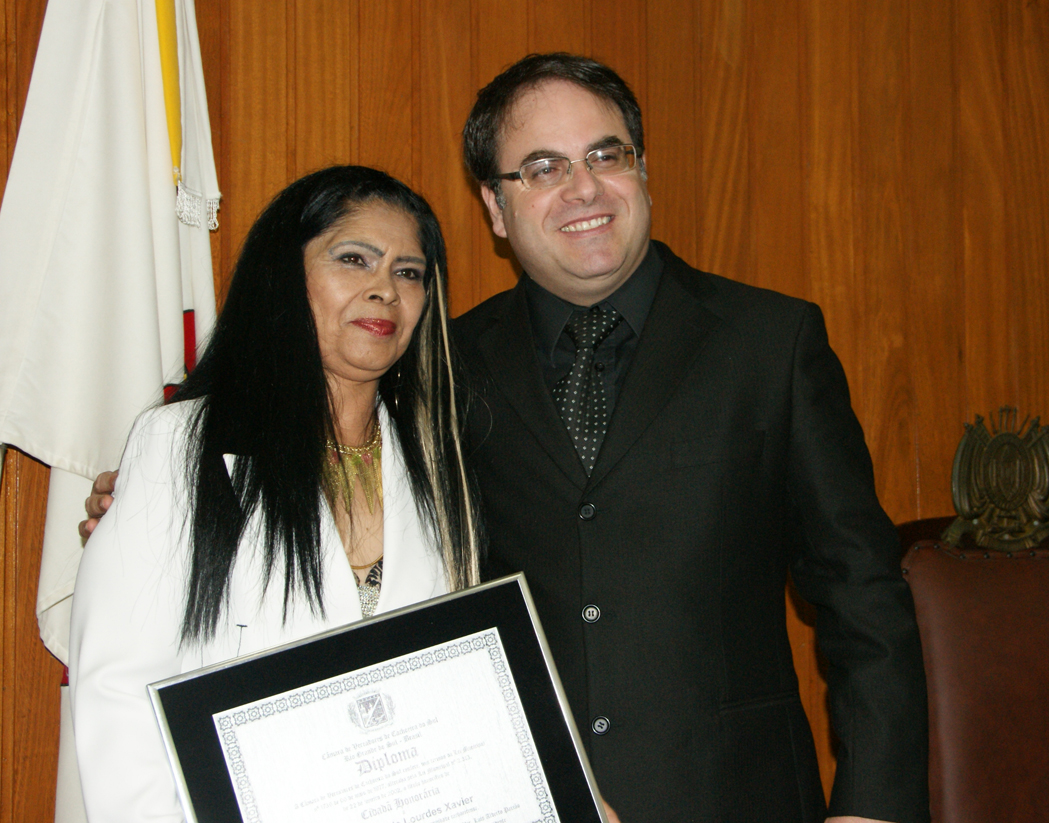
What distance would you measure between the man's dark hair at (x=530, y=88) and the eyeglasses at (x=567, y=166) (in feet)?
0.21

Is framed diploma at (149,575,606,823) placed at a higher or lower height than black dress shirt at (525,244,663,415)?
lower

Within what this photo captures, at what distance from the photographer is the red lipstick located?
5.38 ft

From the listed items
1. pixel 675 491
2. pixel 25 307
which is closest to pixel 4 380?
pixel 25 307

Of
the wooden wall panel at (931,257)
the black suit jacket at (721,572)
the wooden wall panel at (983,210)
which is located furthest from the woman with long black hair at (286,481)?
the wooden wall panel at (983,210)

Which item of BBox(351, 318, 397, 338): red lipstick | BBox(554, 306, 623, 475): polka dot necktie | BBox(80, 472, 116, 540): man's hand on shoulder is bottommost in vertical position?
BBox(80, 472, 116, 540): man's hand on shoulder

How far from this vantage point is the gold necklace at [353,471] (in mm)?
1621

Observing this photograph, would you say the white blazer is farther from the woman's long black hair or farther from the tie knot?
the tie knot

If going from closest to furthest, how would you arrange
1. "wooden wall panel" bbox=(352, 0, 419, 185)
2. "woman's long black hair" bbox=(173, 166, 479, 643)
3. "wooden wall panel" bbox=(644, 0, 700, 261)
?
"woman's long black hair" bbox=(173, 166, 479, 643), "wooden wall panel" bbox=(352, 0, 419, 185), "wooden wall panel" bbox=(644, 0, 700, 261)

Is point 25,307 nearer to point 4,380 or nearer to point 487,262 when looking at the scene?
point 4,380

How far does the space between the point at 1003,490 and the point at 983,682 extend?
0.55m

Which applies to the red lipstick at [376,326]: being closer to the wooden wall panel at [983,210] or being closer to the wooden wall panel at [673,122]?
the wooden wall panel at [673,122]

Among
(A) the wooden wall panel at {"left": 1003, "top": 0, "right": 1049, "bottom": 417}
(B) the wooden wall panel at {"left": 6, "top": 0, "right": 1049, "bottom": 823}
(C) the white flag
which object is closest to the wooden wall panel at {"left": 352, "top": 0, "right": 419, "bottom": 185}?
(B) the wooden wall panel at {"left": 6, "top": 0, "right": 1049, "bottom": 823}

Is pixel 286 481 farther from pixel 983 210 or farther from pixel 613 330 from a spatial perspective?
pixel 983 210

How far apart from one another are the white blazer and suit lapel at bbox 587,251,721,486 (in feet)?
1.48
